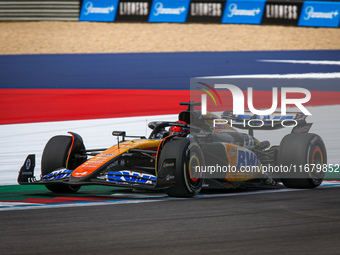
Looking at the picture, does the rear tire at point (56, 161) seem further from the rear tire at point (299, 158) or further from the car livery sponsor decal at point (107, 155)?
the rear tire at point (299, 158)

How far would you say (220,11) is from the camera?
1053 inches

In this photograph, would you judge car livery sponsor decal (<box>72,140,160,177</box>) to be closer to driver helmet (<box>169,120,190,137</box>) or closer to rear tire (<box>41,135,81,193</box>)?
driver helmet (<box>169,120,190,137</box>)

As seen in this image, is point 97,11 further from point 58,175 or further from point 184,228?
point 184,228

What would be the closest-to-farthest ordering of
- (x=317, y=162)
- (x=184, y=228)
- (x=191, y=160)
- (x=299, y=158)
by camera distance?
(x=184, y=228) < (x=191, y=160) < (x=299, y=158) < (x=317, y=162)

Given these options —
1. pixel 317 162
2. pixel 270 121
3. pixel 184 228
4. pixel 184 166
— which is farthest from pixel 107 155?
pixel 317 162


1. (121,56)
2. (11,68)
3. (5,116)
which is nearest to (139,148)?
(5,116)

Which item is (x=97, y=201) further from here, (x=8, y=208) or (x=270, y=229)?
(x=270, y=229)

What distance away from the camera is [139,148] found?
7539 mm

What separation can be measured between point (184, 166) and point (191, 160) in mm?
212

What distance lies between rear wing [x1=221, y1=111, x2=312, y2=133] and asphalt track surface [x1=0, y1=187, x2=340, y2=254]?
141cm

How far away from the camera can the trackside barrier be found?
2636cm

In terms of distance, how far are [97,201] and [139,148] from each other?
2.81 ft

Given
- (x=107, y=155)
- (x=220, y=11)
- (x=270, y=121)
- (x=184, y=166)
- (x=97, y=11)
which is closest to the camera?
(x=184, y=166)

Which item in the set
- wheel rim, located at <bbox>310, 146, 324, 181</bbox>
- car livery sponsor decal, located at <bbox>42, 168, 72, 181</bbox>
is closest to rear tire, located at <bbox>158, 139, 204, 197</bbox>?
car livery sponsor decal, located at <bbox>42, 168, 72, 181</bbox>
